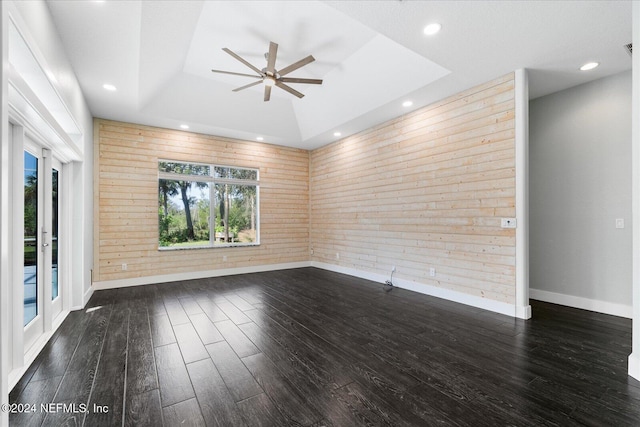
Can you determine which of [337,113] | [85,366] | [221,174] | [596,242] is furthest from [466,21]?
[221,174]

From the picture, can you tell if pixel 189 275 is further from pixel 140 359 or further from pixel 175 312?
pixel 140 359

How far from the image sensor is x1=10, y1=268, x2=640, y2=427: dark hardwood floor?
175cm

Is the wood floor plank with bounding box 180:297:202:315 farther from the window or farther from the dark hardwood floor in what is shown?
the window

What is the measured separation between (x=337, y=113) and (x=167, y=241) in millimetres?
4225

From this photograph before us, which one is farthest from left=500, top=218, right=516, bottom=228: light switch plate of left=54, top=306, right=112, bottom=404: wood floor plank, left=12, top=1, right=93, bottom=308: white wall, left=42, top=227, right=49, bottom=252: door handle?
left=42, top=227, right=49, bottom=252: door handle

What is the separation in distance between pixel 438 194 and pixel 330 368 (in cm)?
316

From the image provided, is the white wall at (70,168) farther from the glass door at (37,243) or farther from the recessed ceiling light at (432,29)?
the recessed ceiling light at (432,29)

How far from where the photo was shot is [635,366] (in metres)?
2.12

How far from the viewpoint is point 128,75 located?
3.55m

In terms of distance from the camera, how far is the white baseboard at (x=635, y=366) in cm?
210

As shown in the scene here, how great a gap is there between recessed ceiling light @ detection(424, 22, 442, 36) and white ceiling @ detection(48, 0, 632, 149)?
7cm

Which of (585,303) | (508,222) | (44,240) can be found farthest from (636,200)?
(44,240)

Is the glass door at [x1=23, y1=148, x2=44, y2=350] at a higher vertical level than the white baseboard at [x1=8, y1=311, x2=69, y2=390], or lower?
higher

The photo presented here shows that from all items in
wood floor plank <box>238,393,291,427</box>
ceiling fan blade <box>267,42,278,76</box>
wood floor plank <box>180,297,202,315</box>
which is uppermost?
ceiling fan blade <box>267,42,278,76</box>
